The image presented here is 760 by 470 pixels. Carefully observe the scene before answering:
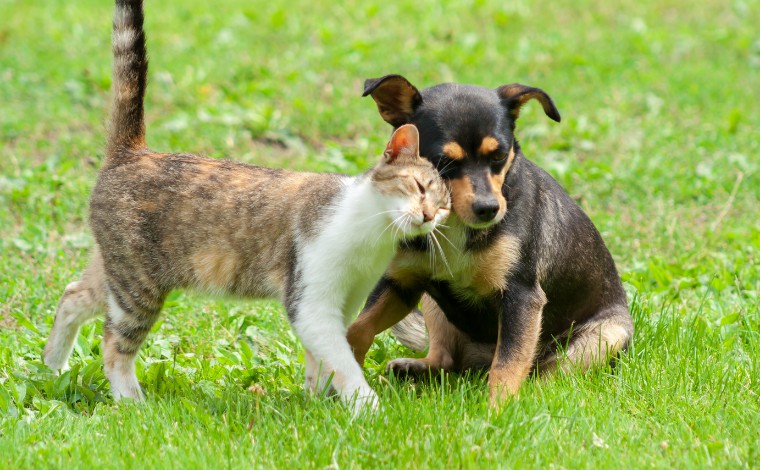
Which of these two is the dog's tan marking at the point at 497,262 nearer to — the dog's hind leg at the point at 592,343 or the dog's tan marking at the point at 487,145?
the dog's tan marking at the point at 487,145

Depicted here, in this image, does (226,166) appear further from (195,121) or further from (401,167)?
(195,121)

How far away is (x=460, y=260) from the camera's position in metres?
4.73

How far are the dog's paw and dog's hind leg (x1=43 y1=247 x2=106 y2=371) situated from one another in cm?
145

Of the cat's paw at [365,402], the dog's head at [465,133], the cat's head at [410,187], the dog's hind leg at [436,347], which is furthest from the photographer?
the dog's hind leg at [436,347]

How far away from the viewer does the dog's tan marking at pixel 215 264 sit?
476cm

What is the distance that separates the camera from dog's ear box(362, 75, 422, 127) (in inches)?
180

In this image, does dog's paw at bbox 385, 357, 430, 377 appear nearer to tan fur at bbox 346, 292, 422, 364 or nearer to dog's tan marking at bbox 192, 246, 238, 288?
tan fur at bbox 346, 292, 422, 364

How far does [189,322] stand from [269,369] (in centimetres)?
76

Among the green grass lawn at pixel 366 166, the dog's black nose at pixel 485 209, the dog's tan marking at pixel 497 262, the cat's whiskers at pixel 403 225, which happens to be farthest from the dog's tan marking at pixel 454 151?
the green grass lawn at pixel 366 166

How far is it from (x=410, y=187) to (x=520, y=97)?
840mm

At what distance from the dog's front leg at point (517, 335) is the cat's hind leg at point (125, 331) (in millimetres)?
1596

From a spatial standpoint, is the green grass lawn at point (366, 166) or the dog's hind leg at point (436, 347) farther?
the dog's hind leg at point (436, 347)

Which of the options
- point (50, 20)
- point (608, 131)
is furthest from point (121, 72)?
point (50, 20)

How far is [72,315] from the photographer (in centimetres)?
506
